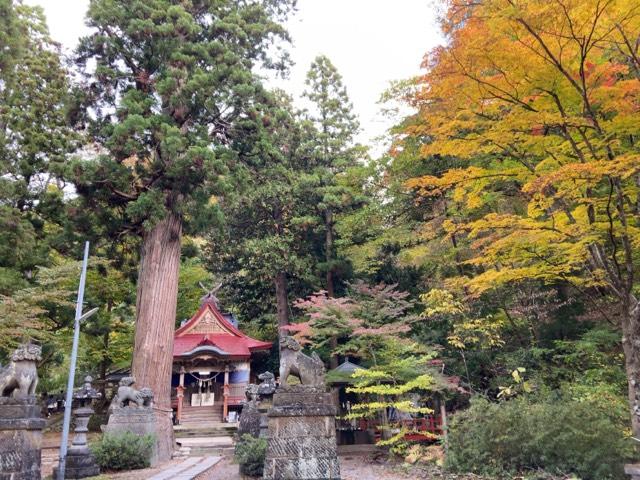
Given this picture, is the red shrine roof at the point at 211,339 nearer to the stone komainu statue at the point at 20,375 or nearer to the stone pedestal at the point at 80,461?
the stone pedestal at the point at 80,461

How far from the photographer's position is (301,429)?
19.1ft

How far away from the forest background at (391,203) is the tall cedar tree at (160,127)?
59 mm

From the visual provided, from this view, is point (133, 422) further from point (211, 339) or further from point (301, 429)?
point (211, 339)

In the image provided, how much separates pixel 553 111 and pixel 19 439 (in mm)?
8795

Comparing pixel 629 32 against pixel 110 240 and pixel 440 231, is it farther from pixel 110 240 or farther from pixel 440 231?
pixel 110 240

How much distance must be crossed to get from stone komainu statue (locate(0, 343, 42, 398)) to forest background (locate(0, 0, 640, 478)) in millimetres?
3957

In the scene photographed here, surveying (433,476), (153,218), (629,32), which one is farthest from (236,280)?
(629,32)

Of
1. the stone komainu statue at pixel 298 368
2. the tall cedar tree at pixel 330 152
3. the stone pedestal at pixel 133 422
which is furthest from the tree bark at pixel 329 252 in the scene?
the stone komainu statue at pixel 298 368

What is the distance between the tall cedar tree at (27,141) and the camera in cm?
1116

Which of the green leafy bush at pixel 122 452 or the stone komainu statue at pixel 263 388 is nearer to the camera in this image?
the green leafy bush at pixel 122 452

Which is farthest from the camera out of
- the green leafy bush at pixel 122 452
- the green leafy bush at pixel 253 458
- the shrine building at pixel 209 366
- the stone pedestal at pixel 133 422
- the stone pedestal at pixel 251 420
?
the shrine building at pixel 209 366

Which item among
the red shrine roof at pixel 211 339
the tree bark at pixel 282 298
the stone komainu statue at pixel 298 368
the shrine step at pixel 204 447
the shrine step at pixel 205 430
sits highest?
the tree bark at pixel 282 298

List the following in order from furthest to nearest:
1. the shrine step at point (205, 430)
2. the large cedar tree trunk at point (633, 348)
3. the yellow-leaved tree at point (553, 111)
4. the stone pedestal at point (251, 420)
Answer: the shrine step at point (205, 430) → the stone pedestal at point (251, 420) → the large cedar tree trunk at point (633, 348) → the yellow-leaved tree at point (553, 111)

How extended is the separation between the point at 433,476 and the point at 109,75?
11.3 meters
